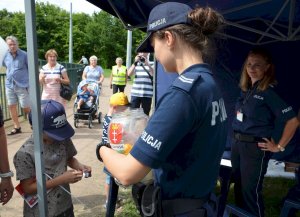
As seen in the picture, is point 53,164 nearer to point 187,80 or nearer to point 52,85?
point 187,80

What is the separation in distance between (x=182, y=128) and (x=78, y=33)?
5956cm

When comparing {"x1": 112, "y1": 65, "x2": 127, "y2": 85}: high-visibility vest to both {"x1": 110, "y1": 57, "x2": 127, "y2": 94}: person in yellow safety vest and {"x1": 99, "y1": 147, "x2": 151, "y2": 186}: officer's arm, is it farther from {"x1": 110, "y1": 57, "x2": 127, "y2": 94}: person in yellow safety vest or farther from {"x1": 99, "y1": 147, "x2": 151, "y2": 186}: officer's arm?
{"x1": 99, "y1": 147, "x2": 151, "y2": 186}: officer's arm

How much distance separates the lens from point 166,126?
128 cm

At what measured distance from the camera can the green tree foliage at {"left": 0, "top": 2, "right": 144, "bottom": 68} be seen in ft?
186

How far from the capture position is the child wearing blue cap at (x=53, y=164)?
2.20 metres

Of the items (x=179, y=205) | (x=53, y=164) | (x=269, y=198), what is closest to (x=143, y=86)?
(x=269, y=198)

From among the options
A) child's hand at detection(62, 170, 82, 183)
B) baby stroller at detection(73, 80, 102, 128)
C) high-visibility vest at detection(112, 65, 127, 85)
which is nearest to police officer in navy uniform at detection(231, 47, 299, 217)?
child's hand at detection(62, 170, 82, 183)

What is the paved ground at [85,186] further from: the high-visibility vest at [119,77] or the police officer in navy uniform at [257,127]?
the high-visibility vest at [119,77]

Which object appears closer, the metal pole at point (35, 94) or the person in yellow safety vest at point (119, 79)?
the metal pole at point (35, 94)

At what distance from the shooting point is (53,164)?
7.76 ft

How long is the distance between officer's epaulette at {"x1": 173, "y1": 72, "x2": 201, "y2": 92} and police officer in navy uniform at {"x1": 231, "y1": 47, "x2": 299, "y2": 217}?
2015 mm

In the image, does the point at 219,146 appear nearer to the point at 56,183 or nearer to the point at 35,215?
the point at 56,183

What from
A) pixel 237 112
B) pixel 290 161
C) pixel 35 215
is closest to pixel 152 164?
pixel 35 215

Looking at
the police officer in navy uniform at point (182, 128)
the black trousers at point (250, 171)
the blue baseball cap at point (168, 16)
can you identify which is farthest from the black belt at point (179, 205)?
the black trousers at point (250, 171)
